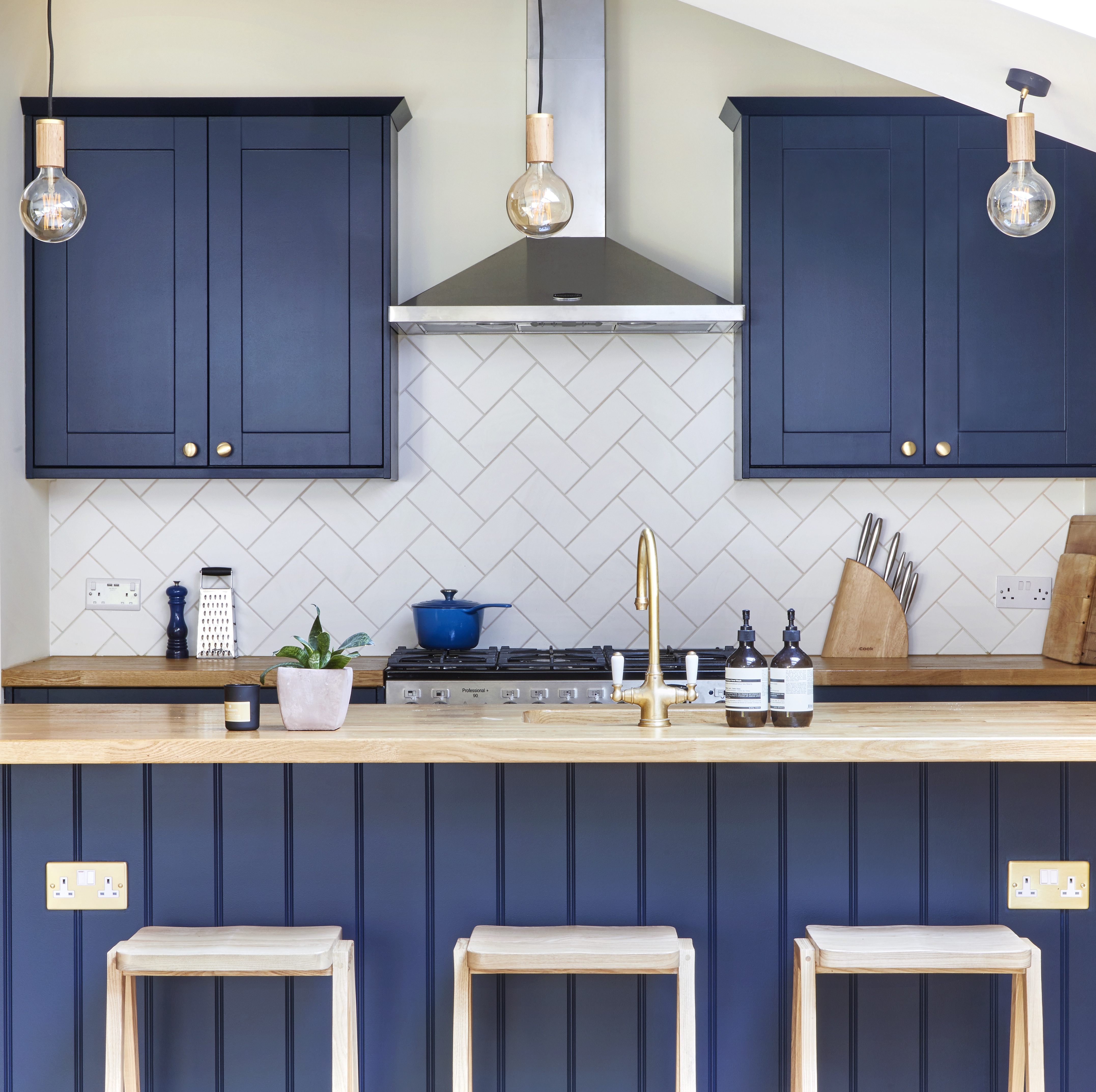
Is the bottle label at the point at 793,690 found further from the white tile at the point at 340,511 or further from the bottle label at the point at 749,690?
the white tile at the point at 340,511

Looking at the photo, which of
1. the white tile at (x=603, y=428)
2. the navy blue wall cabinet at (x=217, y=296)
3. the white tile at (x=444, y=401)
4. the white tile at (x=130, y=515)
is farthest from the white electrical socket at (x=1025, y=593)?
the white tile at (x=130, y=515)

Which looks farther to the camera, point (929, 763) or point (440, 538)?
point (440, 538)

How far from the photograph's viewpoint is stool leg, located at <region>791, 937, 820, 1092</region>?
72.3 inches

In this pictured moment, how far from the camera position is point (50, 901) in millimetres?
2111

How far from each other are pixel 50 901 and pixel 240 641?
5.50 feet

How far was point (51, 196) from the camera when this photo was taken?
195 centimetres

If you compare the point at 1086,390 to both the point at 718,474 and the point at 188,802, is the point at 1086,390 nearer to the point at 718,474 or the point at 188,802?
the point at 718,474

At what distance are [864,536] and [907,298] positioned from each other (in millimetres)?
813

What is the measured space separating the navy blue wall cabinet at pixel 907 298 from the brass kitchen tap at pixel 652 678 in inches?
55.8

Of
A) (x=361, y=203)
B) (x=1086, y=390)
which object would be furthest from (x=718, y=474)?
(x=361, y=203)

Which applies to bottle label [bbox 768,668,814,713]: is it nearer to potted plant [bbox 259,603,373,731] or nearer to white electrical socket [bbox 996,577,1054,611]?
potted plant [bbox 259,603,373,731]

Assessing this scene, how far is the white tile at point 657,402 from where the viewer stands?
3.76 metres

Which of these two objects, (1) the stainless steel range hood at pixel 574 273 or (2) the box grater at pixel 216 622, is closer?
(1) the stainless steel range hood at pixel 574 273

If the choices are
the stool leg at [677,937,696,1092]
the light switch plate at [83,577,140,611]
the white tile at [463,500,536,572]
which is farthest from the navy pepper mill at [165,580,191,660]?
the stool leg at [677,937,696,1092]
